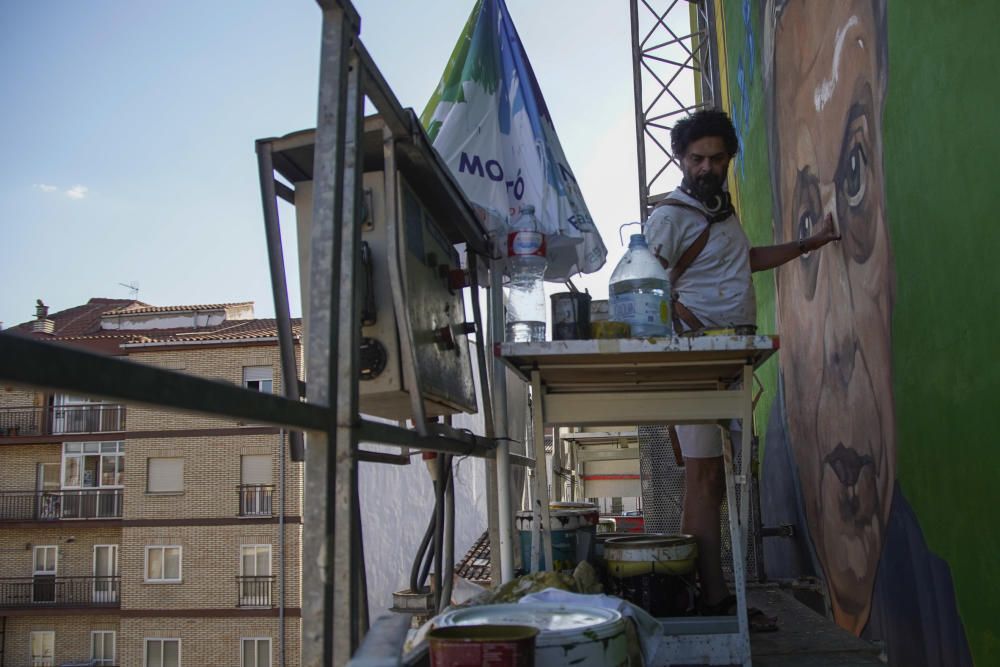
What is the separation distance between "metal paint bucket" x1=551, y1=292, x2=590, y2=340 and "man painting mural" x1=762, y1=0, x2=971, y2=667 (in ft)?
3.76

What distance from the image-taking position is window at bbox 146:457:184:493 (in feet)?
87.0

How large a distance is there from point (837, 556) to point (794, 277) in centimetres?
154

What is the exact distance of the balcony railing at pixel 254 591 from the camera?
81.8ft

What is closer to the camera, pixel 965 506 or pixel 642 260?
pixel 965 506

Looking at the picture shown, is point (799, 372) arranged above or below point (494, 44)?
below

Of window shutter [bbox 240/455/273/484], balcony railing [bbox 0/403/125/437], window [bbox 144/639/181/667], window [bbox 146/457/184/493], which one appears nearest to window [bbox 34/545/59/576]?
balcony railing [bbox 0/403/125/437]

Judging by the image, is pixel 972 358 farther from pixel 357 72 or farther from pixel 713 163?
pixel 357 72

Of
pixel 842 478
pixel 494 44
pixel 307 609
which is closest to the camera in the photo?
pixel 307 609

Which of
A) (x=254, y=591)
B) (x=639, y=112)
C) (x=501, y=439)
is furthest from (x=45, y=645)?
(x=501, y=439)

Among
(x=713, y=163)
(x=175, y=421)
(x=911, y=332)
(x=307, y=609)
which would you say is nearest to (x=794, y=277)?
(x=713, y=163)

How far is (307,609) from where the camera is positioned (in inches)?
56.1

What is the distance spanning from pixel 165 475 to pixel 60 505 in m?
4.53

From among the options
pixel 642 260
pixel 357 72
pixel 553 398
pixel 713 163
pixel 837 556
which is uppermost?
pixel 713 163

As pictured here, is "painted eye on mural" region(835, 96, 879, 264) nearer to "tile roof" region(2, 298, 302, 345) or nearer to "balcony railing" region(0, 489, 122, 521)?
"tile roof" region(2, 298, 302, 345)
